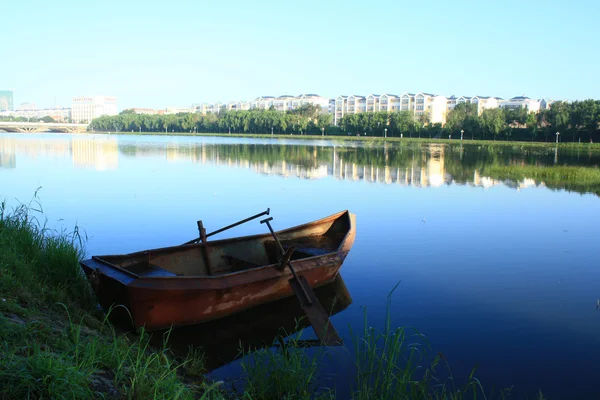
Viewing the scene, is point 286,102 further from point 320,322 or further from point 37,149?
point 320,322

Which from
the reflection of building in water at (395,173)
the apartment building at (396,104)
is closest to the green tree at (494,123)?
the reflection of building in water at (395,173)

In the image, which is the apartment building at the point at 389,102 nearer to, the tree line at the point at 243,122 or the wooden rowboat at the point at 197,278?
the tree line at the point at 243,122

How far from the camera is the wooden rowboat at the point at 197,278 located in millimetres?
5758

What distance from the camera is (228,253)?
785 centimetres

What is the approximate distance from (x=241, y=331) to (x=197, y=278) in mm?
925

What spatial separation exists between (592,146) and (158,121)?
8577 centimetres

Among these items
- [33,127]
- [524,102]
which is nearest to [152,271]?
[33,127]

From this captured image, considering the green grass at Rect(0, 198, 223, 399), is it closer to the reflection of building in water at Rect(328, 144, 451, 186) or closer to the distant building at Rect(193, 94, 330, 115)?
the reflection of building in water at Rect(328, 144, 451, 186)

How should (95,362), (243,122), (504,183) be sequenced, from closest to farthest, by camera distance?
(95,362), (504,183), (243,122)

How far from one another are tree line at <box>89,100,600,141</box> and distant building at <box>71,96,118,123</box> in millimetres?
71383

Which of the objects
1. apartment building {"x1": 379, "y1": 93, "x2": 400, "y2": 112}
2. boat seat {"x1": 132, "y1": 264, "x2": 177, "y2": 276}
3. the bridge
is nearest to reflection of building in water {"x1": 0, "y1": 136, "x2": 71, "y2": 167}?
boat seat {"x1": 132, "y1": 264, "x2": 177, "y2": 276}

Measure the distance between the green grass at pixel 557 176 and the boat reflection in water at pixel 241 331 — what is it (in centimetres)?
1558

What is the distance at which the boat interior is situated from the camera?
261 inches

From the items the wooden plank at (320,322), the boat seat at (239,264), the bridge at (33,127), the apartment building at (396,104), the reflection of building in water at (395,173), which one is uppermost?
the apartment building at (396,104)
